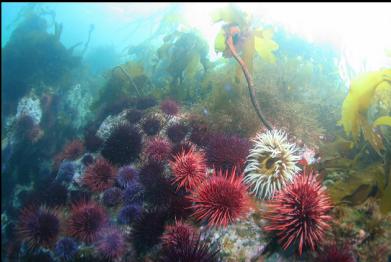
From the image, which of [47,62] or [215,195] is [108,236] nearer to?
[215,195]

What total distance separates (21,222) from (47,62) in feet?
42.4

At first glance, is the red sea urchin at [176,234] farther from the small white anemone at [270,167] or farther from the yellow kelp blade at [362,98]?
the yellow kelp blade at [362,98]

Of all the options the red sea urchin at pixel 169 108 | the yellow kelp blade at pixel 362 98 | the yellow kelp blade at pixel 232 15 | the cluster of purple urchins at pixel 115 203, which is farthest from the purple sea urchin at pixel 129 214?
the yellow kelp blade at pixel 232 15

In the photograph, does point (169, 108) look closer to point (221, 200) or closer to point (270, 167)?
point (270, 167)

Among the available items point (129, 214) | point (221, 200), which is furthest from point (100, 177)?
point (221, 200)

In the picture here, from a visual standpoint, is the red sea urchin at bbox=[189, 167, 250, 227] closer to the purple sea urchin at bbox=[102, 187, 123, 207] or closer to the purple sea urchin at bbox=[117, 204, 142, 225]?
the purple sea urchin at bbox=[117, 204, 142, 225]

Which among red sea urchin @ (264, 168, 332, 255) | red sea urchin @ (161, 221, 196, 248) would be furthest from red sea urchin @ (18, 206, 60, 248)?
red sea urchin @ (264, 168, 332, 255)

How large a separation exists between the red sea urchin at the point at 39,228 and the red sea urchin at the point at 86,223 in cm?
49

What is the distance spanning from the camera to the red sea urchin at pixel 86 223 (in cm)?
523

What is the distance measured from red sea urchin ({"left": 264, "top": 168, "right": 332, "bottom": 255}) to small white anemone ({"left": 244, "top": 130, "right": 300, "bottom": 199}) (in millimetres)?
681

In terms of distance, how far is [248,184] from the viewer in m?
4.93

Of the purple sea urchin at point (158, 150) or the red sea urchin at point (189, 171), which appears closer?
the red sea urchin at point (189, 171)

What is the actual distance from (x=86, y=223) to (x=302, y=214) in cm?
393

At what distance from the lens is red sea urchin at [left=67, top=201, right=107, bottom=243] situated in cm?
523
